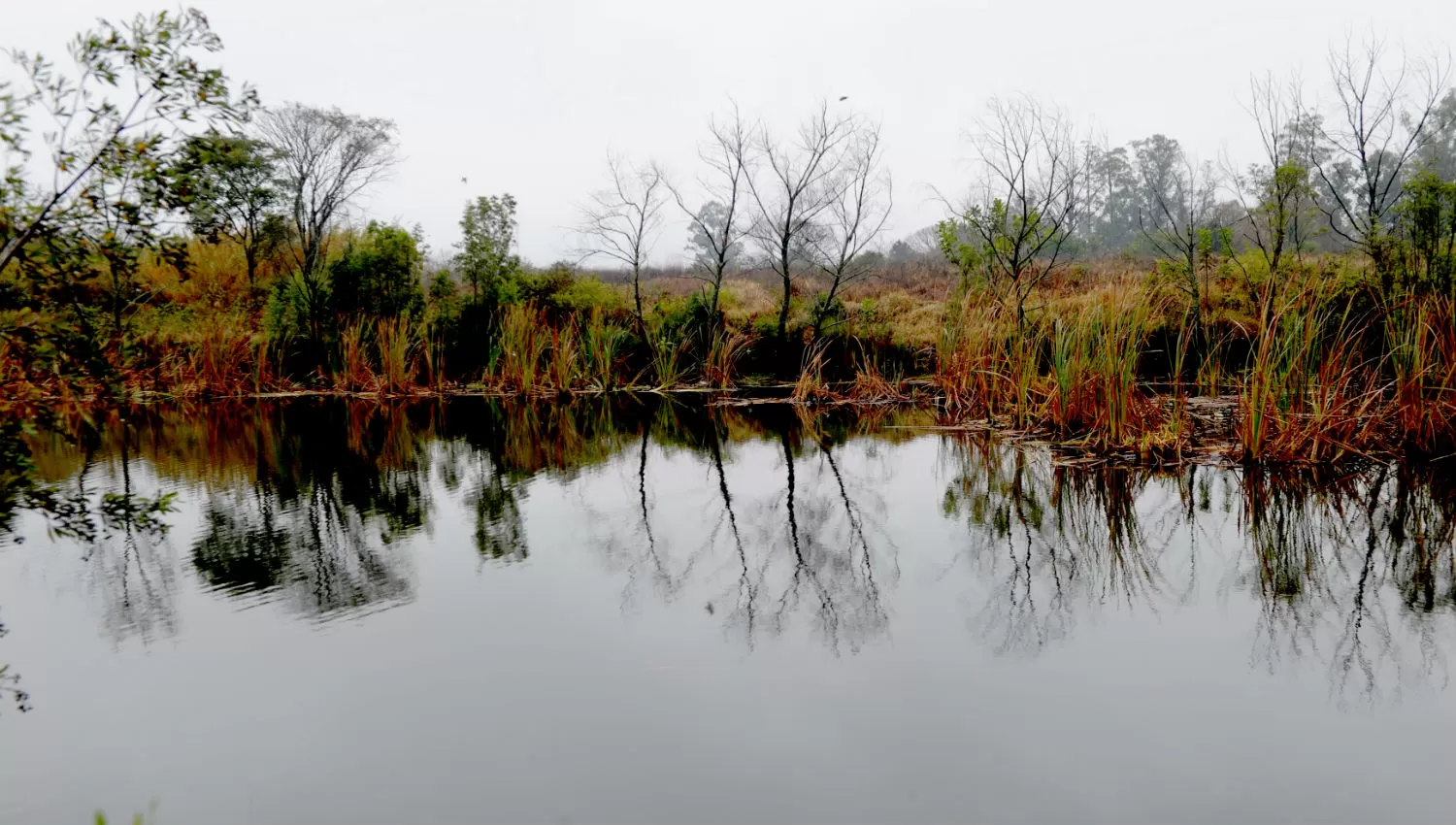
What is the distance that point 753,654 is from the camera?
334 centimetres

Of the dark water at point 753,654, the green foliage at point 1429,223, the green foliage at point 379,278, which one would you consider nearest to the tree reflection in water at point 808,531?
the dark water at point 753,654

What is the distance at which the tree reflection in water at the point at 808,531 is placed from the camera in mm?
3674

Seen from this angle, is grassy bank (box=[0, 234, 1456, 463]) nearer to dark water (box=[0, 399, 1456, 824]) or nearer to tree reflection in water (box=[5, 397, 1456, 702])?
tree reflection in water (box=[5, 397, 1456, 702])

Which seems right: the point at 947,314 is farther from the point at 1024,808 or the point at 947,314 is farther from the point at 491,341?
the point at 1024,808

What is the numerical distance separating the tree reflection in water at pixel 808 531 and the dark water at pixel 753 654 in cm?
3

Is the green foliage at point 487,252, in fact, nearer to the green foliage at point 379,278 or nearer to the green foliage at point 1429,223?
the green foliage at point 379,278

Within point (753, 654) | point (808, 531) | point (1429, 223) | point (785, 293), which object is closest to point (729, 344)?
point (785, 293)

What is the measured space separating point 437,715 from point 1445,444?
7.21m

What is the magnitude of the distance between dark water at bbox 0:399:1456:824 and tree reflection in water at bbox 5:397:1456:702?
3 centimetres

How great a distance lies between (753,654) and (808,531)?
212 cm

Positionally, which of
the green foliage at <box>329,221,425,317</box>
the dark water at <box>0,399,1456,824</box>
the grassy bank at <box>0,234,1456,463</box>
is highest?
the green foliage at <box>329,221,425,317</box>

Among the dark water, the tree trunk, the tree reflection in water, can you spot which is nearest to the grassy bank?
the tree trunk

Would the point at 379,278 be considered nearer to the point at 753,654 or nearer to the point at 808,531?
the point at 808,531

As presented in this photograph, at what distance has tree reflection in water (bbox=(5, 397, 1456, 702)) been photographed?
3.67 metres
